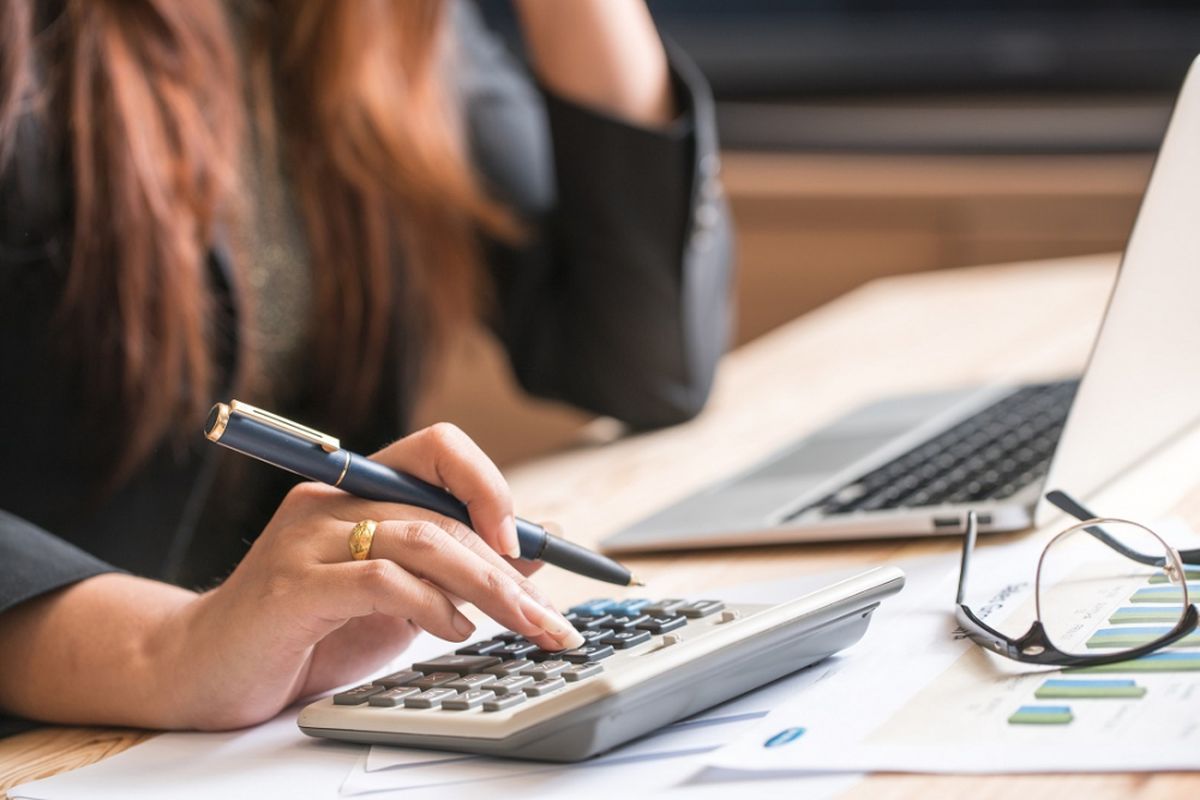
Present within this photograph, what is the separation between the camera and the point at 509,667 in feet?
1.71

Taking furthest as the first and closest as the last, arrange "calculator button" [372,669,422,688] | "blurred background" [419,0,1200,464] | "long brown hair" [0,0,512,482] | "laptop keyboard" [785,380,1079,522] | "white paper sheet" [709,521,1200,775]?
"blurred background" [419,0,1200,464]
"long brown hair" [0,0,512,482]
"laptop keyboard" [785,380,1079,522]
"calculator button" [372,669,422,688]
"white paper sheet" [709,521,1200,775]

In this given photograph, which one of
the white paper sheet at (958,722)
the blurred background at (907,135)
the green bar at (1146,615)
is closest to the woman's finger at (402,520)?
the white paper sheet at (958,722)

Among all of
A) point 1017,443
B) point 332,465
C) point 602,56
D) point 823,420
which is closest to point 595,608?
point 332,465

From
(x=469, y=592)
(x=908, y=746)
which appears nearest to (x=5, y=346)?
(x=469, y=592)

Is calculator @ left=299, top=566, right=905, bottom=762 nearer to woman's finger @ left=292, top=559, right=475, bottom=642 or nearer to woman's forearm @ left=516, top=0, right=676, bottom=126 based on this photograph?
woman's finger @ left=292, top=559, right=475, bottom=642

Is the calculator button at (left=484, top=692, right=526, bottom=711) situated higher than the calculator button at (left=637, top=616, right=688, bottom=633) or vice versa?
the calculator button at (left=637, top=616, right=688, bottom=633)

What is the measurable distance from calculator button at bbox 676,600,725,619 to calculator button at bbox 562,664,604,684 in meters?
0.06

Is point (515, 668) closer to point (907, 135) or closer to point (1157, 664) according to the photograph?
point (1157, 664)

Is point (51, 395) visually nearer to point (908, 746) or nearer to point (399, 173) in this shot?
point (399, 173)

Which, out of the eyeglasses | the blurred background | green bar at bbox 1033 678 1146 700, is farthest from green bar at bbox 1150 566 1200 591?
the blurred background

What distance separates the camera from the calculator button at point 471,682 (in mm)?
507

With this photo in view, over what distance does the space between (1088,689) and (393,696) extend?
0.78 ft

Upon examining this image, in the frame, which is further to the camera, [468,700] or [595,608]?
[595,608]

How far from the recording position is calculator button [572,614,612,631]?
0.56m
